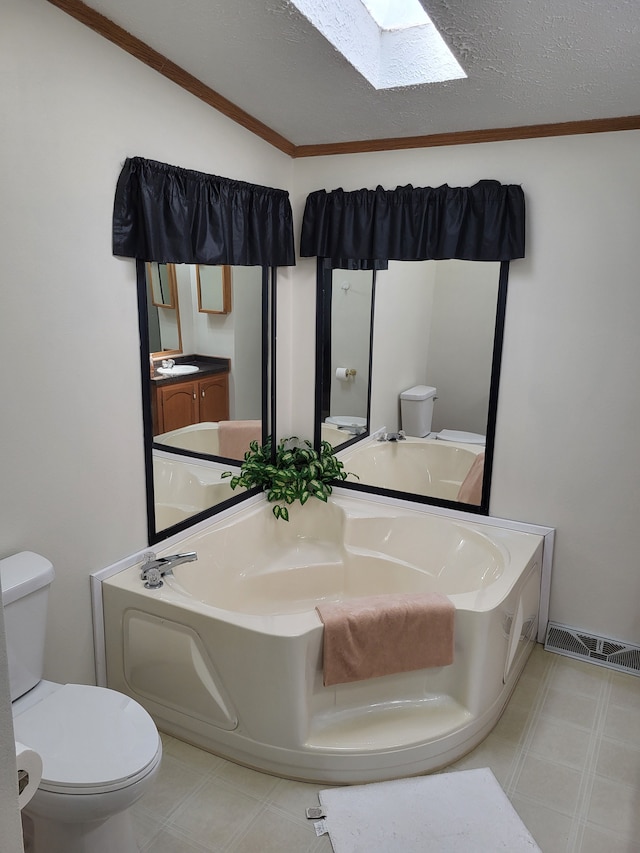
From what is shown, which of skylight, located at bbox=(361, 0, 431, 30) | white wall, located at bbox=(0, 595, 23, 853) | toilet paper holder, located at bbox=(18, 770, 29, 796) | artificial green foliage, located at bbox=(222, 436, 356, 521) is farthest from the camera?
artificial green foliage, located at bbox=(222, 436, 356, 521)

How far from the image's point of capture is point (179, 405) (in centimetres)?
273

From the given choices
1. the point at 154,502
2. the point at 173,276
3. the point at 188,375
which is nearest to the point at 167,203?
the point at 173,276

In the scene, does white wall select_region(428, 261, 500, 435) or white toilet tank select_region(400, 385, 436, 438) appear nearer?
white wall select_region(428, 261, 500, 435)

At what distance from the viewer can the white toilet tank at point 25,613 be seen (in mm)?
1855

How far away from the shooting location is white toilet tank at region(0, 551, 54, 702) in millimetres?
1855

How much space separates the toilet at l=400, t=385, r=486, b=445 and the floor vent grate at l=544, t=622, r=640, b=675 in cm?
101

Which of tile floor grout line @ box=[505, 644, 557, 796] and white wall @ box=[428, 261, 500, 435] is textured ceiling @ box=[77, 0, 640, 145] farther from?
tile floor grout line @ box=[505, 644, 557, 796]

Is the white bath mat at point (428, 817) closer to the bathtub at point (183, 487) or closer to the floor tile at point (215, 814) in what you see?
the floor tile at point (215, 814)

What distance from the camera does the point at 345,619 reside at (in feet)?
7.28

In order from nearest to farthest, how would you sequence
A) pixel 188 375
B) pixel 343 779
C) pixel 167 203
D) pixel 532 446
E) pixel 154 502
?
pixel 343 779
pixel 167 203
pixel 154 502
pixel 188 375
pixel 532 446

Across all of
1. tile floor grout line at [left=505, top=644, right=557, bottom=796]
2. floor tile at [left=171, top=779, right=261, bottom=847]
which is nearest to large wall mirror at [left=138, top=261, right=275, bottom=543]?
floor tile at [left=171, top=779, right=261, bottom=847]

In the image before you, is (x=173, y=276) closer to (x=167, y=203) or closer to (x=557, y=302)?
(x=167, y=203)

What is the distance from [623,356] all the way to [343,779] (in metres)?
2.07

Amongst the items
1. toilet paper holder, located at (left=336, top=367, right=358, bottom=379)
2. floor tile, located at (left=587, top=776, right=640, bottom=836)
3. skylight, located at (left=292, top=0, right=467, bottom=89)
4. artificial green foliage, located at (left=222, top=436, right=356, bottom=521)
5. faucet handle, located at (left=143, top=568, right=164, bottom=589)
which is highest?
skylight, located at (left=292, top=0, right=467, bottom=89)
